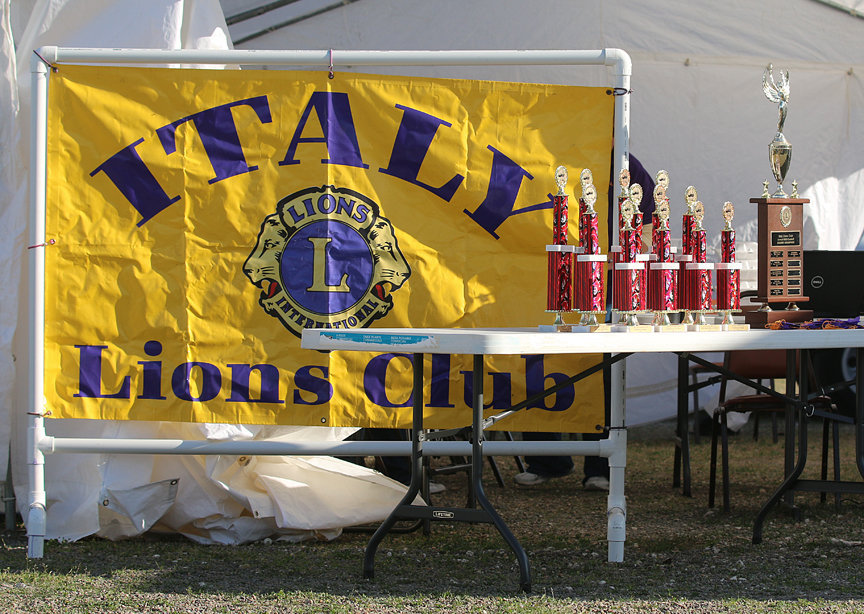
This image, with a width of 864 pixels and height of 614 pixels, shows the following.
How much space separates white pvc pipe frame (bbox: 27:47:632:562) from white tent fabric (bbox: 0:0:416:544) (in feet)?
0.72

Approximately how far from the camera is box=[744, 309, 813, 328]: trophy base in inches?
127

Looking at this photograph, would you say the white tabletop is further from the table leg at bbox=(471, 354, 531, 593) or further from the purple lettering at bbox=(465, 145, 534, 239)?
the purple lettering at bbox=(465, 145, 534, 239)

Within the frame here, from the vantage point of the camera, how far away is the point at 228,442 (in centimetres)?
345

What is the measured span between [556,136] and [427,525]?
1.44 meters

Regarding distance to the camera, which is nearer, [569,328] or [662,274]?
[569,328]

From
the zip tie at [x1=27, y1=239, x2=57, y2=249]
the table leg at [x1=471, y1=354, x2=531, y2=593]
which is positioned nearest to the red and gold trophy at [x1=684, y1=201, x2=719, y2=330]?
the table leg at [x1=471, y1=354, x2=531, y2=593]

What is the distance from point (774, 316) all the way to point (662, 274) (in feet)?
1.36

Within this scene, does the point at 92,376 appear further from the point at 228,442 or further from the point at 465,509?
the point at 465,509

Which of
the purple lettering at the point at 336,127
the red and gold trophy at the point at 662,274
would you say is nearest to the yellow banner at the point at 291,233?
the purple lettering at the point at 336,127

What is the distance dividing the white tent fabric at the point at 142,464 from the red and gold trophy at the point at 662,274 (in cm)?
130

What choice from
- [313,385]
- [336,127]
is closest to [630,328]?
[313,385]

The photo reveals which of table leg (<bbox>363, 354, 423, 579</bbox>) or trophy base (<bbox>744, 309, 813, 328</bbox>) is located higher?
trophy base (<bbox>744, 309, 813, 328</bbox>)

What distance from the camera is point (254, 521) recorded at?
3666 mm

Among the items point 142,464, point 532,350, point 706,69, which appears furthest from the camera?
point 706,69
